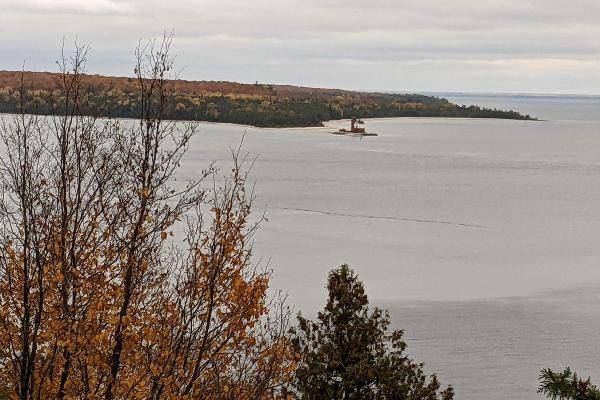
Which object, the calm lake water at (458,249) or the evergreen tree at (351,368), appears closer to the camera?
the evergreen tree at (351,368)

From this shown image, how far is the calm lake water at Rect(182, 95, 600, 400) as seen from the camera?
17.2 metres

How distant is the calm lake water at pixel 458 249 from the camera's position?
17234 mm

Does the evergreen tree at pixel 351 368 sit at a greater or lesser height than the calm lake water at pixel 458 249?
greater

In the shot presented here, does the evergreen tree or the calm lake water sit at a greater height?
the evergreen tree

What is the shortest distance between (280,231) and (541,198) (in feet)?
59.2

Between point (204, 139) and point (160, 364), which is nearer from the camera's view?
point (160, 364)

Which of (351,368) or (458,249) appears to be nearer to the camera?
(351,368)

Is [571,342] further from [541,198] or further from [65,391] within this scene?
[541,198]

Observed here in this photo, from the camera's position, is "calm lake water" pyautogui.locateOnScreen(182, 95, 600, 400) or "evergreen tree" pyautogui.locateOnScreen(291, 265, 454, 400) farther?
"calm lake water" pyautogui.locateOnScreen(182, 95, 600, 400)

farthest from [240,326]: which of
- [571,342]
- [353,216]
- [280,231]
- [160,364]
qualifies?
[353,216]

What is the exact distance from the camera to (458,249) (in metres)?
28.2

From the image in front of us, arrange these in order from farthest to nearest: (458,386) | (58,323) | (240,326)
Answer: (458,386) → (240,326) → (58,323)

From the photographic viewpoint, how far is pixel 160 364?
21.9 ft

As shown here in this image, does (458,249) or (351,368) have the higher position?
(351,368)
